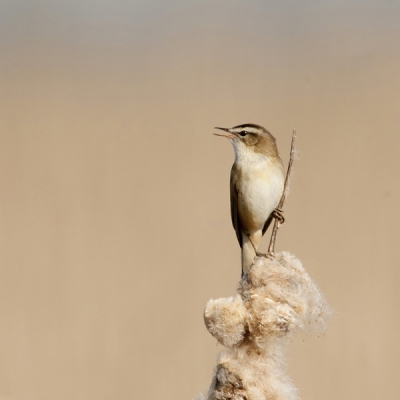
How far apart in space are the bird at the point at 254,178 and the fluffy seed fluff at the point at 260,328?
4.45ft

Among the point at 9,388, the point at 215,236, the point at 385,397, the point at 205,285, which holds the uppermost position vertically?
the point at 215,236

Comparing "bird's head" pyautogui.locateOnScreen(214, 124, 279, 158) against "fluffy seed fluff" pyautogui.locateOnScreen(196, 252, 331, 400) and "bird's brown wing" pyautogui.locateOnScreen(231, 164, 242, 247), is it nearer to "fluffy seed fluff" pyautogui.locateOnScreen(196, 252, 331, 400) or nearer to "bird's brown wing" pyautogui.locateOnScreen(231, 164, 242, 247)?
"bird's brown wing" pyautogui.locateOnScreen(231, 164, 242, 247)


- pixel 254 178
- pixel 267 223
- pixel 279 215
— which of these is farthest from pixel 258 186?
pixel 267 223

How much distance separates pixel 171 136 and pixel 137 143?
0.46 meters

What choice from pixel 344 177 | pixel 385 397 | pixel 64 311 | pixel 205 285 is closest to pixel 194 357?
pixel 205 285

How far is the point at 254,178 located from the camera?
11.4 feet

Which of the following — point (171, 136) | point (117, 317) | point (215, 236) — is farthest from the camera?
point (171, 136)

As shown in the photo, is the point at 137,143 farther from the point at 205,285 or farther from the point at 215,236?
the point at 205,285

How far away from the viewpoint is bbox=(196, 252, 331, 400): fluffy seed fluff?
179cm

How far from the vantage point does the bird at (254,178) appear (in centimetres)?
346

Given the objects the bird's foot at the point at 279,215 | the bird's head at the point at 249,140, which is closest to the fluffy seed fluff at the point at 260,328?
the bird's foot at the point at 279,215

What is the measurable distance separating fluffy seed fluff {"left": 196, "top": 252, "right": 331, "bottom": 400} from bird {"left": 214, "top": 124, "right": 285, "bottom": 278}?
136 centimetres

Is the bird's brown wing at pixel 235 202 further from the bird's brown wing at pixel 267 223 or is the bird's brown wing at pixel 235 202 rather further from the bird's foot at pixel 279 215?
the bird's foot at pixel 279 215

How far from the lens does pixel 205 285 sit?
6359 mm
